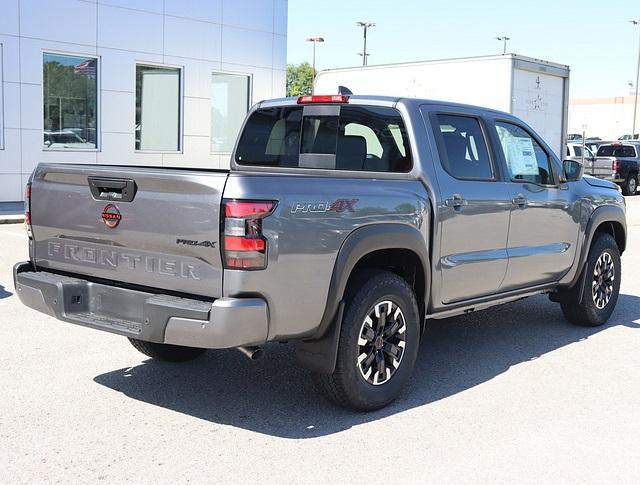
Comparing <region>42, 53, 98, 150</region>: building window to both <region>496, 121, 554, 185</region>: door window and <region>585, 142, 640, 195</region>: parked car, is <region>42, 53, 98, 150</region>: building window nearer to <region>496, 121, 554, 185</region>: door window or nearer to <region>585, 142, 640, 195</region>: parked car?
<region>496, 121, 554, 185</region>: door window

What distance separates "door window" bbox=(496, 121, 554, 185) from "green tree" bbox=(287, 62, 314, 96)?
8798 centimetres

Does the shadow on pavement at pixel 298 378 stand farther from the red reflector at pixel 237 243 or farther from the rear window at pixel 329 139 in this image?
the rear window at pixel 329 139

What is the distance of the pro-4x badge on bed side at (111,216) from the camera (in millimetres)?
4574

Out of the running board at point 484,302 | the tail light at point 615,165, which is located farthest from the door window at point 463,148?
the tail light at point 615,165

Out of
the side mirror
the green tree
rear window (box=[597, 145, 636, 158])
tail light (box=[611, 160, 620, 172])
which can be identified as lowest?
the side mirror

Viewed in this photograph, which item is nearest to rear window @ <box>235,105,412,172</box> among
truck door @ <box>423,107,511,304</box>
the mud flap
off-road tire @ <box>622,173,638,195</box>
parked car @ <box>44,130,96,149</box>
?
truck door @ <box>423,107,511,304</box>

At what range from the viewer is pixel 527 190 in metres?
6.40

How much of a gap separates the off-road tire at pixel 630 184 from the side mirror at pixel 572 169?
74.6 feet

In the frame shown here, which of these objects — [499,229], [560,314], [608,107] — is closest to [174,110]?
[560,314]

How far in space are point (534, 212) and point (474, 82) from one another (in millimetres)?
12122

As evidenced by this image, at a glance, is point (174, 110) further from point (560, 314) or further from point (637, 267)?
point (560, 314)

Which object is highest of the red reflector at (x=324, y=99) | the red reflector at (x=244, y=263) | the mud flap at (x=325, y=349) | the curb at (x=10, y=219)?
the red reflector at (x=324, y=99)

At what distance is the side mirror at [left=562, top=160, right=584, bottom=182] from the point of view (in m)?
6.98

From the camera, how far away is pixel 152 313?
434 centimetres
